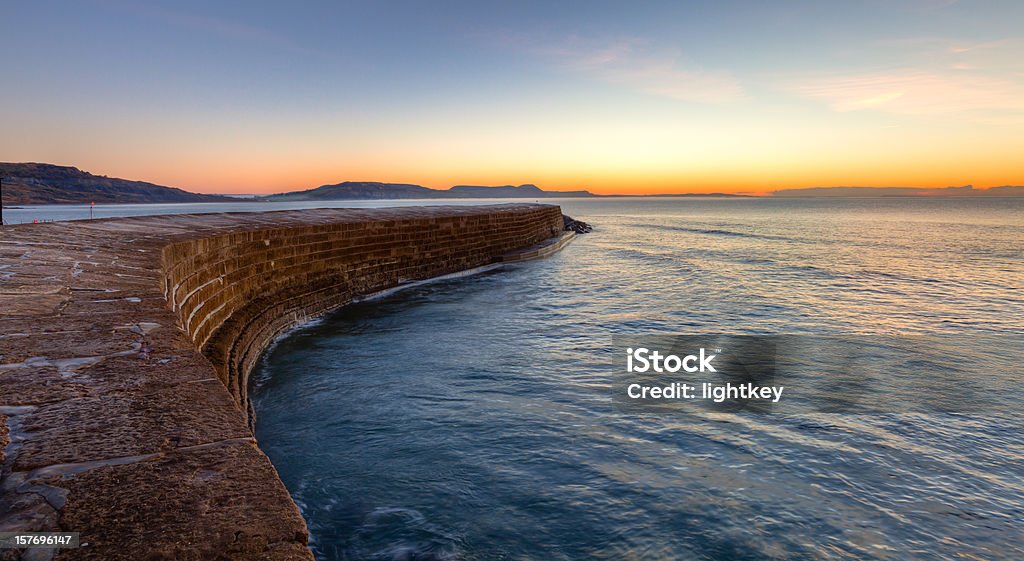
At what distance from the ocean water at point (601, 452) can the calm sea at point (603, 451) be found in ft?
0.07

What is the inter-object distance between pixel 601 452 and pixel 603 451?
1.2 inches

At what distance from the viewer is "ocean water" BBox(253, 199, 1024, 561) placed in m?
4.43

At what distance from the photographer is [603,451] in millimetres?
5836

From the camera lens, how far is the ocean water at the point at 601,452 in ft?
14.5

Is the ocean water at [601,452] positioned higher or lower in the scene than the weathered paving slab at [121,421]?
lower

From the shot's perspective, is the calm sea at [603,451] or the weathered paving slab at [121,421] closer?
the weathered paving slab at [121,421]

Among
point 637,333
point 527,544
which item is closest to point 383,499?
point 527,544

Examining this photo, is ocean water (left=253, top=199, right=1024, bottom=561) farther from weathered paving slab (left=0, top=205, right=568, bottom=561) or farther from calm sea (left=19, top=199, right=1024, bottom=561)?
weathered paving slab (left=0, top=205, right=568, bottom=561)

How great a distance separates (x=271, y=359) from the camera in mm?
9383

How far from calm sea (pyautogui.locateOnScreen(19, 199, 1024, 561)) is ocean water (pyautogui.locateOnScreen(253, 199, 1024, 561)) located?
21mm

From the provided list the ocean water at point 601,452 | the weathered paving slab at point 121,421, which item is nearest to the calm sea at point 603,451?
the ocean water at point 601,452

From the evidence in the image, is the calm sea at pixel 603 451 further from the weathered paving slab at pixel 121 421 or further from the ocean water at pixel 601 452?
the weathered paving slab at pixel 121 421

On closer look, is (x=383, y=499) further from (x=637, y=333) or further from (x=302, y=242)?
(x=302, y=242)

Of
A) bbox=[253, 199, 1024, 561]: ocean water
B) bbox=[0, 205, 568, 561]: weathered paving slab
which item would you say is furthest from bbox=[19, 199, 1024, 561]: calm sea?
bbox=[0, 205, 568, 561]: weathered paving slab
